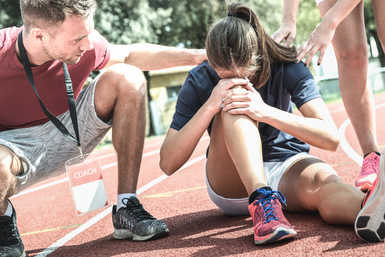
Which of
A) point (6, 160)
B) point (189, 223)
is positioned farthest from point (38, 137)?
point (189, 223)

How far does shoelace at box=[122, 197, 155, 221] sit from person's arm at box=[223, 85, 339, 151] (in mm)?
895

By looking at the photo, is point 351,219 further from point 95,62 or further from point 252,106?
point 95,62

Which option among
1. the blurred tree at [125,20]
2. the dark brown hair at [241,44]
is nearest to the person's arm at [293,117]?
the dark brown hair at [241,44]

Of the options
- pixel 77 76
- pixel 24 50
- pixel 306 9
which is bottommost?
pixel 306 9

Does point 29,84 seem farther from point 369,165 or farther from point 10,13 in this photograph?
point 10,13

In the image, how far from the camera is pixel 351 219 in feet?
8.38

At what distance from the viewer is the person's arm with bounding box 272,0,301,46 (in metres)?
3.28

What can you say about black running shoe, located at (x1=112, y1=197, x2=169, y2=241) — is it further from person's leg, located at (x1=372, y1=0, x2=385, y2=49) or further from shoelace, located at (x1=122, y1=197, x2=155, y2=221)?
person's leg, located at (x1=372, y1=0, x2=385, y2=49)

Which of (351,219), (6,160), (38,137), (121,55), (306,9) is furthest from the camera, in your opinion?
(306,9)

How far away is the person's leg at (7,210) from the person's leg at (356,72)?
242 cm

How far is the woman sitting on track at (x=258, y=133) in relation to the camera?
99.7 inches

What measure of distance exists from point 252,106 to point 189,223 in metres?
1.11

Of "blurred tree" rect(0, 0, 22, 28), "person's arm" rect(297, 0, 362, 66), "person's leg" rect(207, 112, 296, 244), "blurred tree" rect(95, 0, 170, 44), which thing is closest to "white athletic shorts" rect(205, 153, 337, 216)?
"person's leg" rect(207, 112, 296, 244)

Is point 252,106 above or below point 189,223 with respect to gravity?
above
